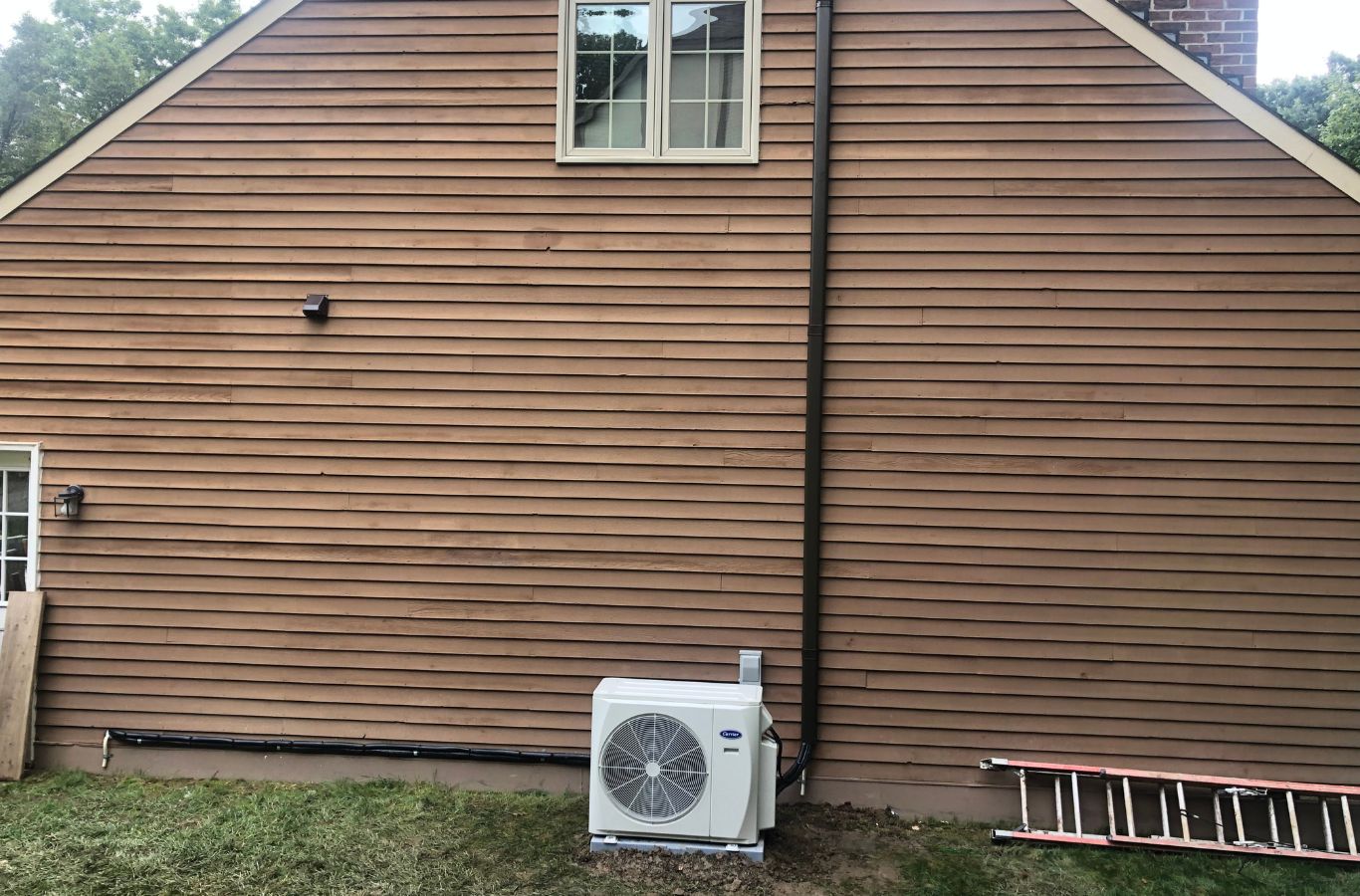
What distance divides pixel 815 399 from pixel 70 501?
14.7 ft

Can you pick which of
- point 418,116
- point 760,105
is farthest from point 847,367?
point 418,116

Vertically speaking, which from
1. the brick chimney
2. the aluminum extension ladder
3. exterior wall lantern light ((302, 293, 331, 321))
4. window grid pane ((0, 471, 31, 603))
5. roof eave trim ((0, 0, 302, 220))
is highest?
the brick chimney

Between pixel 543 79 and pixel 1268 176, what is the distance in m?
4.09

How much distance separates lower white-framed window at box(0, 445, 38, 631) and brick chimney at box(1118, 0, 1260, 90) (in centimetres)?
718

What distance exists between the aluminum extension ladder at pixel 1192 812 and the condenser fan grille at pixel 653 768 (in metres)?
1.69

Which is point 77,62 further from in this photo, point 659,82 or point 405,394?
point 659,82

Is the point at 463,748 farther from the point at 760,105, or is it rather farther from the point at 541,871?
the point at 760,105

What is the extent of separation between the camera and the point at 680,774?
163 inches

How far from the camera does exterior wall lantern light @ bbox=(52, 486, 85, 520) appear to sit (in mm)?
5012

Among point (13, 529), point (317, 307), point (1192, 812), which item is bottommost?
point (1192, 812)

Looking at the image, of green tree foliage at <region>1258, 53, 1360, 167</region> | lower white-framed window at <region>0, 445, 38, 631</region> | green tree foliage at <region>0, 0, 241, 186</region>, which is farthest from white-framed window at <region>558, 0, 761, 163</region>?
green tree foliage at <region>1258, 53, 1360, 167</region>

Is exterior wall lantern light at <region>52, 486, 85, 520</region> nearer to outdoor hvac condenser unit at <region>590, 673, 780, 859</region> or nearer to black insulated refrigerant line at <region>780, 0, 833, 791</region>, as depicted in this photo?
outdoor hvac condenser unit at <region>590, 673, 780, 859</region>

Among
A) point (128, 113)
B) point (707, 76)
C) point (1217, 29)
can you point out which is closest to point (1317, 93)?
point (1217, 29)

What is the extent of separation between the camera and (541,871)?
3975 millimetres
